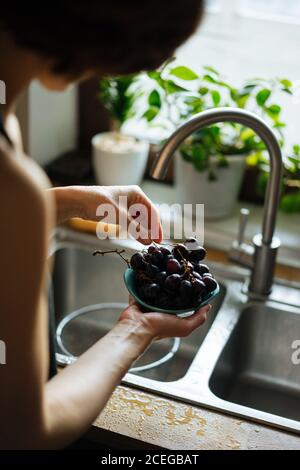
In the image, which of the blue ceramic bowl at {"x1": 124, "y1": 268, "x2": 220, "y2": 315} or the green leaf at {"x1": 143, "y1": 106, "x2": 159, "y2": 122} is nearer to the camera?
the blue ceramic bowl at {"x1": 124, "y1": 268, "x2": 220, "y2": 315}

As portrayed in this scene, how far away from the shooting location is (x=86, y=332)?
147 centimetres

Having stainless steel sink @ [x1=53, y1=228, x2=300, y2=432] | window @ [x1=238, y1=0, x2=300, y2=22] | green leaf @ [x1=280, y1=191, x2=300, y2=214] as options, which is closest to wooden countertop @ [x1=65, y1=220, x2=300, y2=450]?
stainless steel sink @ [x1=53, y1=228, x2=300, y2=432]

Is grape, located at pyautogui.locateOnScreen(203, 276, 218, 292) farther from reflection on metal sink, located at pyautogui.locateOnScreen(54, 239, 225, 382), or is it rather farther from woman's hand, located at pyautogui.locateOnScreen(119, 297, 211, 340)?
reflection on metal sink, located at pyautogui.locateOnScreen(54, 239, 225, 382)

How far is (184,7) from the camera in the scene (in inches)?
25.3

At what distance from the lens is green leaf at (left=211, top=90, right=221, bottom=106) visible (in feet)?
4.90

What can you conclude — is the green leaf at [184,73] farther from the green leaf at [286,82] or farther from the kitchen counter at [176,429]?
the kitchen counter at [176,429]

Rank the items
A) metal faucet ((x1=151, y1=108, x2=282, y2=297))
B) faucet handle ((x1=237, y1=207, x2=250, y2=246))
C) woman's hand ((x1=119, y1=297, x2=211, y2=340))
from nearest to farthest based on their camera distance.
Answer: woman's hand ((x1=119, y1=297, x2=211, y2=340)), metal faucet ((x1=151, y1=108, x2=282, y2=297)), faucet handle ((x1=237, y1=207, x2=250, y2=246))

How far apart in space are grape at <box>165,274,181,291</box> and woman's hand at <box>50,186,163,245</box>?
0.11 metres

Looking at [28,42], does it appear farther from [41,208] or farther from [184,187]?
[184,187]

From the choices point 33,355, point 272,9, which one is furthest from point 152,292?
point 272,9

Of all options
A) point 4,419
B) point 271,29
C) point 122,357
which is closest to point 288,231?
point 271,29

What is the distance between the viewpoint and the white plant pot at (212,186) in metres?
1.58

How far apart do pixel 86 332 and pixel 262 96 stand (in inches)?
25.7

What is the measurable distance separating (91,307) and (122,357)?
0.70m
